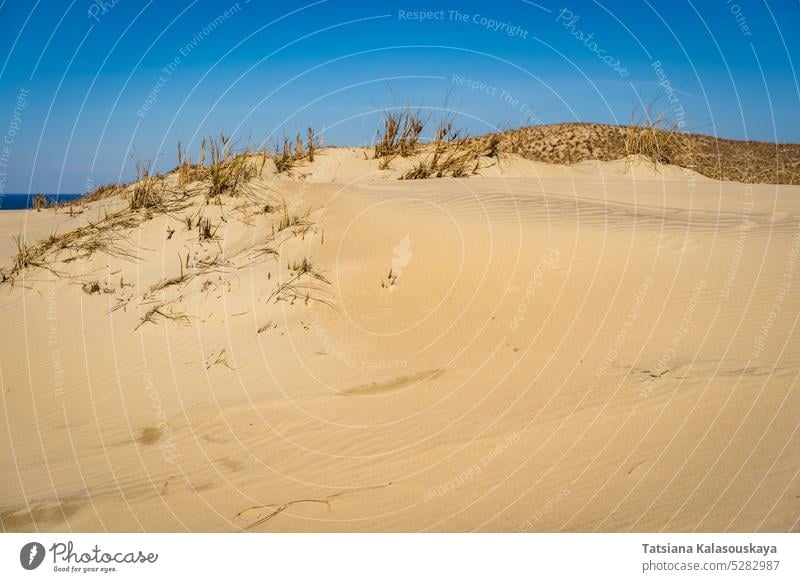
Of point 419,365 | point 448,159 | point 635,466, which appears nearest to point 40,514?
point 419,365

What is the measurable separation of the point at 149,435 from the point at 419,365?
2051 mm

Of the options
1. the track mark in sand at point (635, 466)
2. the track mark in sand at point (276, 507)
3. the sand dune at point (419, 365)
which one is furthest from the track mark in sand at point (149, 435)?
the track mark in sand at point (635, 466)

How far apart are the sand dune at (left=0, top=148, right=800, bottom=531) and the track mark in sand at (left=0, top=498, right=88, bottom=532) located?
2 cm

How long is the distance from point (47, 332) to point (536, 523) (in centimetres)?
550

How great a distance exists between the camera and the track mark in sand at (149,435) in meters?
4.55

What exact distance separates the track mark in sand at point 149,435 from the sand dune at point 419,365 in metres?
0.03

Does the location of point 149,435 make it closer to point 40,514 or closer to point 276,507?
point 40,514

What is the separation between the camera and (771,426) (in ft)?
11.8

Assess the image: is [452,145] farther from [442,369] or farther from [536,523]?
[536,523]

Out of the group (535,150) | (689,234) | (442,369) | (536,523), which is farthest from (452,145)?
(536,523)

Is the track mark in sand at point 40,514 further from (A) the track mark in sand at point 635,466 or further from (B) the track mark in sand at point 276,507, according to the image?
(A) the track mark in sand at point 635,466

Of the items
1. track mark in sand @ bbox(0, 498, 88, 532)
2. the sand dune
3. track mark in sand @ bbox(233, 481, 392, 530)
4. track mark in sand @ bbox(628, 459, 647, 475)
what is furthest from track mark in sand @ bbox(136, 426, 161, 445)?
track mark in sand @ bbox(628, 459, 647, 475)

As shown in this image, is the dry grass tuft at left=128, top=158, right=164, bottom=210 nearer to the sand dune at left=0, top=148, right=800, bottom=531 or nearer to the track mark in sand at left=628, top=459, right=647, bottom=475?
the sand dune at left=0, top=148, right=800, bottom=531

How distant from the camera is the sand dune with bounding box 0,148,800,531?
3527 mm
